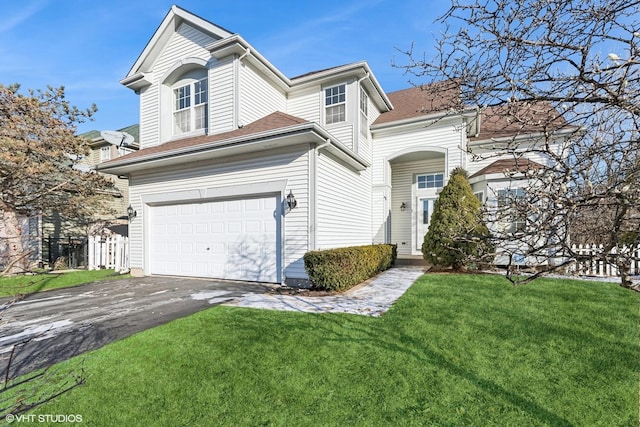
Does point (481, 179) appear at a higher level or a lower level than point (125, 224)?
higher

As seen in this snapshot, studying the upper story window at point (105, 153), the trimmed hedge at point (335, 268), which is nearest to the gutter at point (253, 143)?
the trimmed hedge at point (335, 268)

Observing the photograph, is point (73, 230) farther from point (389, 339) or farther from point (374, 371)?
point (374, 371)

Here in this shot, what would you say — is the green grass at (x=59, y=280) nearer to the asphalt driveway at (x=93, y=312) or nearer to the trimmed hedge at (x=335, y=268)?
the asphalt driveway at (x=93, y=312)

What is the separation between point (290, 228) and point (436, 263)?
485 centimetres

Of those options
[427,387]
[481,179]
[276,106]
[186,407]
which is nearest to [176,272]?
[276,106]

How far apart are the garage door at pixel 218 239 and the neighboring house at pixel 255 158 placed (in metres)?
0.03

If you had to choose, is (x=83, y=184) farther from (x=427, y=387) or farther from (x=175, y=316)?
(x=427, y=387)

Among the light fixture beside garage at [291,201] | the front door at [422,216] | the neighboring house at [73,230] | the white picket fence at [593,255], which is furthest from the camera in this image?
the front door at [422,216]

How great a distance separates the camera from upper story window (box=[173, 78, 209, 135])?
33.1 feet

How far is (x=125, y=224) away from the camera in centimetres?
1545

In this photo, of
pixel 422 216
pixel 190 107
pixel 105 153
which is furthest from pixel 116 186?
pixel 422 216

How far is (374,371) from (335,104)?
9.54 metres

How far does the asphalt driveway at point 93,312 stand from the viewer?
3.77 metres

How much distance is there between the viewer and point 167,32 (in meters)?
10.5
